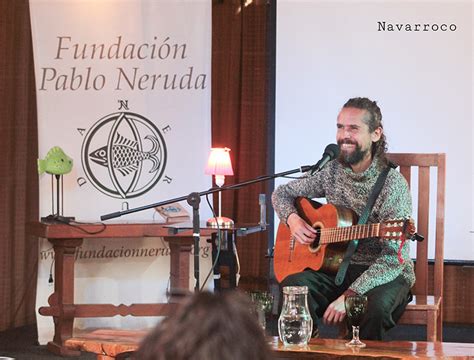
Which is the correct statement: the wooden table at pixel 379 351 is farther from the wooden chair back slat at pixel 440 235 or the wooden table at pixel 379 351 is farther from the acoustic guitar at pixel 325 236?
the wooden chair back slat at pixel 440 235

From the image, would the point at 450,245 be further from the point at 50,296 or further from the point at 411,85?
the point at 50,296

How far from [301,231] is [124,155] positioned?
5.44 feet

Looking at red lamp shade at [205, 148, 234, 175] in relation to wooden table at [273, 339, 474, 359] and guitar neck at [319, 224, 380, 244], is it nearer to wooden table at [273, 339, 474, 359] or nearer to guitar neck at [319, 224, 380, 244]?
guitar neck at [319, 224, 380, 244]

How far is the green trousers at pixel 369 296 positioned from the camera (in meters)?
3.19

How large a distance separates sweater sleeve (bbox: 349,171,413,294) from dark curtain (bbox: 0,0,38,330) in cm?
252

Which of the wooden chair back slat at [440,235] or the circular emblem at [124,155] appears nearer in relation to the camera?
the wooden chair back slat at [440,235]

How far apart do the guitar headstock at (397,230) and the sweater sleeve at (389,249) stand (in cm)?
10

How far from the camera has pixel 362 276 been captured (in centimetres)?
324

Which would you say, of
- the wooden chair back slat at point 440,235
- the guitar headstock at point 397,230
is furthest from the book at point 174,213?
the guitar headstock at point 397,230

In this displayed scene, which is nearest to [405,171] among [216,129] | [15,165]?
[216,129]

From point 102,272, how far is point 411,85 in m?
1.97

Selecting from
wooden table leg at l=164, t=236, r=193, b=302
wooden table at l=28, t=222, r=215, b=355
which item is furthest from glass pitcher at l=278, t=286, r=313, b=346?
wooden table leg at l=164, t=236, r=193, b=302

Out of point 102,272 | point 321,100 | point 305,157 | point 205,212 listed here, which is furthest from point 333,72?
point 102,272

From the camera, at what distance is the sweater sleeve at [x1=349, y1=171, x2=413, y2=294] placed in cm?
323
